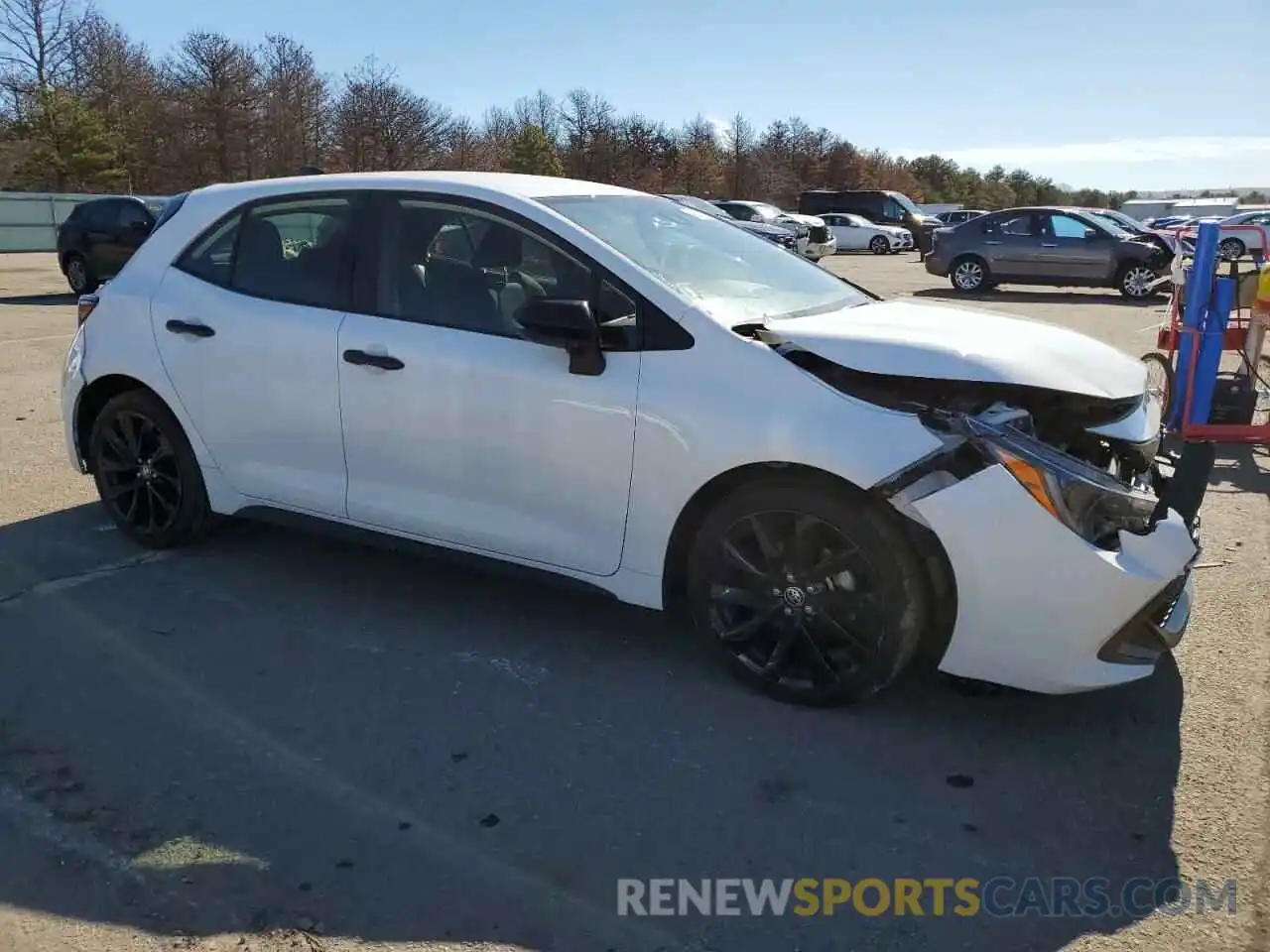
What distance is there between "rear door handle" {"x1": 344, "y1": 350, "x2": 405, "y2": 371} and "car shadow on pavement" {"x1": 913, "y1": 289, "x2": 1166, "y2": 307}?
1538 cm

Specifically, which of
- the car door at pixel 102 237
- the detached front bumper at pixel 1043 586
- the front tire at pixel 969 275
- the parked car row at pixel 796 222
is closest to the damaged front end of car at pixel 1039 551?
the detached front bumper at pixel 1043 586

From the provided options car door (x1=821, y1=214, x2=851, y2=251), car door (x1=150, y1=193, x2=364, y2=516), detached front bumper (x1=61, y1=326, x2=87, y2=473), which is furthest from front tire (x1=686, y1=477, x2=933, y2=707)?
car door (x1=821, y1=214, x2=851, y2=251)

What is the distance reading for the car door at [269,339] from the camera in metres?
4.26

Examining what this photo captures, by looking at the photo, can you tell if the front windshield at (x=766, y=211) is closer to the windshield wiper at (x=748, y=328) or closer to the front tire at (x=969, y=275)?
the front tire at (x=969, y=275)

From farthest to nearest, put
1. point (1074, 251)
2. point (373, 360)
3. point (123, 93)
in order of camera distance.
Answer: point (123, 93)
point (1074, 251)
point (373, 360)

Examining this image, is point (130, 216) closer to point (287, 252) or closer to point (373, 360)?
point (287, 252)

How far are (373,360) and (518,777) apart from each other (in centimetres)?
174

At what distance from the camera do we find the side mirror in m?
3.52

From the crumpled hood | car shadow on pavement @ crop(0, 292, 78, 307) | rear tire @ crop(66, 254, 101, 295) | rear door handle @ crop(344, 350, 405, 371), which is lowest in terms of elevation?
car shadow on pavement @ crop(0, 292, 78, 307)

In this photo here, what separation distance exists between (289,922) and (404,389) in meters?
2.02

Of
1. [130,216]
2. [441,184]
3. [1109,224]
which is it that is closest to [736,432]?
[441,184]

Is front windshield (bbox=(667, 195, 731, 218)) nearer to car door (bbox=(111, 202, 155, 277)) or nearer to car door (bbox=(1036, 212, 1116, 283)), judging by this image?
car door (bbox=(1036, 212, 1116, 283))

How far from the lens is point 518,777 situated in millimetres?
3160

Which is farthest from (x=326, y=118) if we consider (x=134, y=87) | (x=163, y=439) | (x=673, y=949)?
(x=673, y=949)
